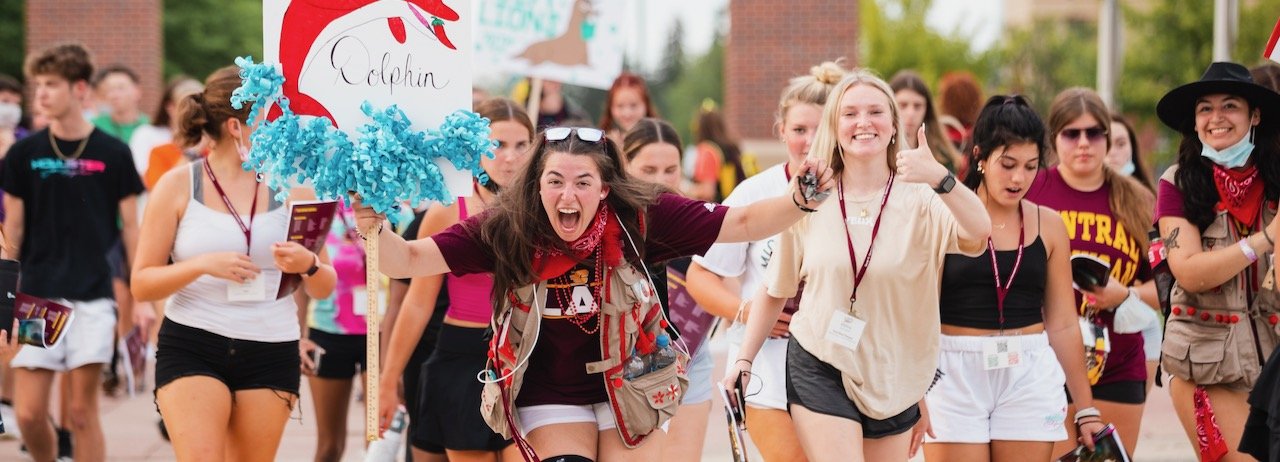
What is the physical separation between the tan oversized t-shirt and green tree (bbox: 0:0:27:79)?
33977 mm

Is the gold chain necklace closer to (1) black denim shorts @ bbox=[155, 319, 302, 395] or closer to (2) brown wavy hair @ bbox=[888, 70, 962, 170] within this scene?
(1) black denim shorts @ bbox=[155, 319, 302, 395]

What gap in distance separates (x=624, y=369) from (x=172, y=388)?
1846 millimetres

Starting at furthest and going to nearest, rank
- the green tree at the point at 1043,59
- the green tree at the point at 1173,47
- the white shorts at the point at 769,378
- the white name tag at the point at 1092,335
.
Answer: the green tree at the point at 1043,59, the green tree at the point at 1173,47, the white name tag at the point at 1092,335, the white shorts at the point at 769,378

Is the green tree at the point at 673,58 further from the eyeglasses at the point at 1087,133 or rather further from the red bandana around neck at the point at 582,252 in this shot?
the red bandana around neck at the point at 582,252

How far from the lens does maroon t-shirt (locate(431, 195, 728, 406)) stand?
15.7 ft

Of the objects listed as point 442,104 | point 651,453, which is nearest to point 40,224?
point 442,104

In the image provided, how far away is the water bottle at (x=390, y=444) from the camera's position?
664cm

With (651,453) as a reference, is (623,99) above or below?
above

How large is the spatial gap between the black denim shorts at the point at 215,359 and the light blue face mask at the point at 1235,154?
377 cm

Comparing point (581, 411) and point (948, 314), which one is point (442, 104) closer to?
point (581, 411)

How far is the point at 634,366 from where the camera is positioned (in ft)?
15.7

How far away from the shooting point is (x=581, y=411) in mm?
4867

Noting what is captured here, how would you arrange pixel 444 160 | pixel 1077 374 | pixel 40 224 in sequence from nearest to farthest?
pixel 444 160, pixel 1077 374, pixel 40 224

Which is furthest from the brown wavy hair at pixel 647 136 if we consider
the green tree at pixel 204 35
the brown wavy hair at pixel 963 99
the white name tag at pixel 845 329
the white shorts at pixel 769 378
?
the green tree at pixel 204 35
